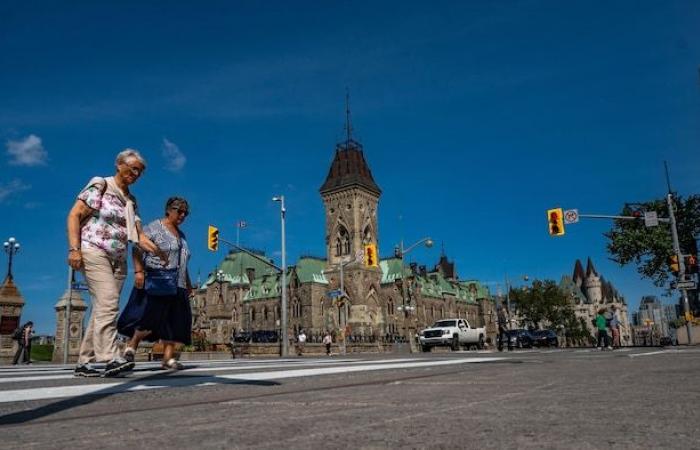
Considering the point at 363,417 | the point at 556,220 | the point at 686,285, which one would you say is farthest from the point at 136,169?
the point at 686,285

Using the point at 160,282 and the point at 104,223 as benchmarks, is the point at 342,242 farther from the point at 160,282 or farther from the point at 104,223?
the point at 104,223

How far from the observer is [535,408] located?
8.87 ft

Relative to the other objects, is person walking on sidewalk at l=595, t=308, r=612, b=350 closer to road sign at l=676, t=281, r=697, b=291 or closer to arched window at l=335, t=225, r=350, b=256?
road sign at l=676, t=281, r=697, b=291

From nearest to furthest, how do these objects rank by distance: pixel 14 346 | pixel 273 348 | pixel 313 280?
pixel 14 346 < pixel 273 348 < pixel 313 280

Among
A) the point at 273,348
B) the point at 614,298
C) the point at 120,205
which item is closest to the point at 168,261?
the point at 120,205

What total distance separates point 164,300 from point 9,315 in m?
17.6

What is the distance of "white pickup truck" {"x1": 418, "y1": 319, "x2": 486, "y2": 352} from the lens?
2900 cm

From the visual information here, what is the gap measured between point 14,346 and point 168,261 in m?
17.3

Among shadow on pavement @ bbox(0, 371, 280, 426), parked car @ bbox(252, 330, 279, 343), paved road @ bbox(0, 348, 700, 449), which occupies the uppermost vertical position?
parked car @ bbox(252, 330, 279, 343)

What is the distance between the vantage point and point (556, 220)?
2283 centimetres

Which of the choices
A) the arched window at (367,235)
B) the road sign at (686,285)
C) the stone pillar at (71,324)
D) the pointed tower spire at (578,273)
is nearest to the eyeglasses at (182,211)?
the stone pillar at (71,324)

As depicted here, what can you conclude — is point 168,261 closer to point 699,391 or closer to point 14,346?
point 699,391

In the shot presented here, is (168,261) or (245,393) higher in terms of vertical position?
(168,261)

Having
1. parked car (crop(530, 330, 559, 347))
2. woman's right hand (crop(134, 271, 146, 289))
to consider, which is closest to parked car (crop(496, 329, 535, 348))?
parked car (crop(530, 330, 559, 347))
